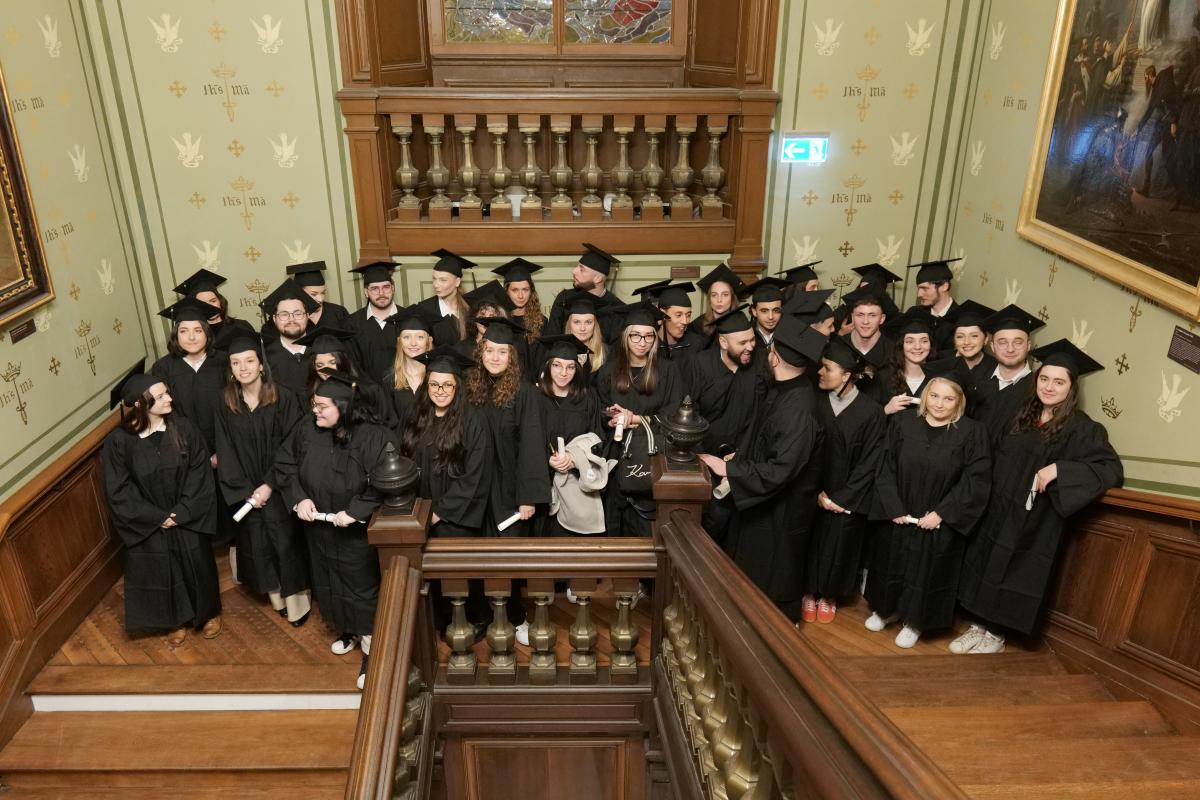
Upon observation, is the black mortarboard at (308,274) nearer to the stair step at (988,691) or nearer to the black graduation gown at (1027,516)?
the stair step at (988,691)

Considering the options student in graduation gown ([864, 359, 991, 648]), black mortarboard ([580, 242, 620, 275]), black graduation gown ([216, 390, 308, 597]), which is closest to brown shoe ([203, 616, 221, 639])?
black graduation gown ([216, 390, 308, 597])

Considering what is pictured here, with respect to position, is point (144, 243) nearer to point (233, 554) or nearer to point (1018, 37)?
point (233, 554)

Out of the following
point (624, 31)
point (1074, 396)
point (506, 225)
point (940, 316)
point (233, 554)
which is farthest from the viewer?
point (624, 31)

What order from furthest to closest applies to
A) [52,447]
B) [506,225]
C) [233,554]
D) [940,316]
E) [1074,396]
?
Answer: [506,225], [940,316], [233,554], [52,447], [1074,396]

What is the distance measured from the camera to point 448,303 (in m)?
5.79

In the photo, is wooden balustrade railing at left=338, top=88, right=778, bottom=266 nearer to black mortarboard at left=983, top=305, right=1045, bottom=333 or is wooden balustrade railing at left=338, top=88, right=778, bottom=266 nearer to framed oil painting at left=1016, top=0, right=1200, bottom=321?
framed oil painting at left=1016, top=0, right=1200, bottom=321

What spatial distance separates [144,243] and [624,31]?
392cm

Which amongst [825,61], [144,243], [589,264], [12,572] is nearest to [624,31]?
[825,61]

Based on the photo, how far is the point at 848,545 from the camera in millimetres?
4809

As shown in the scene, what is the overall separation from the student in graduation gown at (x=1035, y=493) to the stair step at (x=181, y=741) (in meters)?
3.41

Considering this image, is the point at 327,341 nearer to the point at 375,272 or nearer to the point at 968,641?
the point at 375,272

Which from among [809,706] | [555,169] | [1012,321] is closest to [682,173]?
[555,169]

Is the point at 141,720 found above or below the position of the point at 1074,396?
below

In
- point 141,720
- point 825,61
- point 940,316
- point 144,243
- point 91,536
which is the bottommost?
point 141,720
